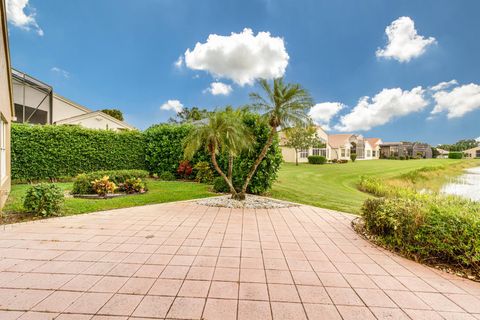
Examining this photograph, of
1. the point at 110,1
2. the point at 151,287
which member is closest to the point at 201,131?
the point at 151,287

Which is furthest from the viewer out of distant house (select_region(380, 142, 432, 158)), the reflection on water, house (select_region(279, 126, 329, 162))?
distant house (select_region(380, 142, 432, 158))

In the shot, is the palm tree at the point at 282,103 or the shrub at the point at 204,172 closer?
the palm tree at the point at 282,103

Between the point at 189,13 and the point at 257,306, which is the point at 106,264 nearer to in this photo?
the point at 257,306

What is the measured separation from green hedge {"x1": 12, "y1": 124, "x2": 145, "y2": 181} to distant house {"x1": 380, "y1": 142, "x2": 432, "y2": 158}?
64866 millimetres

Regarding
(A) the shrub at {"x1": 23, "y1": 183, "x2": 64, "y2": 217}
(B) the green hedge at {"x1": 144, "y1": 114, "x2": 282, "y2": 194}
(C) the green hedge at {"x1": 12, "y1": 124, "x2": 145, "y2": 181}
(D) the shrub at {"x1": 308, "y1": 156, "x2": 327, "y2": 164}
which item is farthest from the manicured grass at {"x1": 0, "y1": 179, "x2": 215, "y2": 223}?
(D) the shrub at {"x1": 308, "y1": 156, "x2": 327, "y2": 164}

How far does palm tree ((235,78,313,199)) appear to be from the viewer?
23.0 feet

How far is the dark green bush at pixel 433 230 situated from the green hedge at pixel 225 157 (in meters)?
4.86

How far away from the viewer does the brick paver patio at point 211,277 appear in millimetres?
2342

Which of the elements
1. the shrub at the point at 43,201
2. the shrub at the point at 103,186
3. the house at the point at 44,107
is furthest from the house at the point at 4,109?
the house at the point at 44,107

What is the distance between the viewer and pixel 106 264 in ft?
10.7

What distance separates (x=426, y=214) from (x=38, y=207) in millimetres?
8068

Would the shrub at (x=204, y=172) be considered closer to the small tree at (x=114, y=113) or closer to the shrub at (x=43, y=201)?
the shrub at (x=43, y=201)

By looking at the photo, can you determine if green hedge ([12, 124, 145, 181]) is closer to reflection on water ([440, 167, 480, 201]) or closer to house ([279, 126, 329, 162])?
reflection on water ([440, 167, 480, 201])

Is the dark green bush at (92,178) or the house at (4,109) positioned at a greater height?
the house at (4,109)
